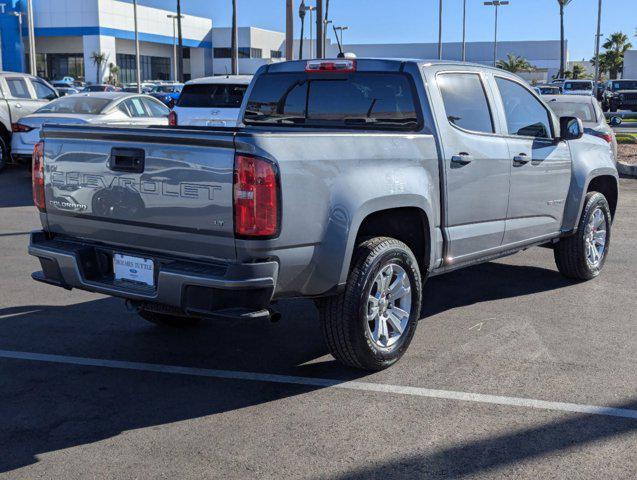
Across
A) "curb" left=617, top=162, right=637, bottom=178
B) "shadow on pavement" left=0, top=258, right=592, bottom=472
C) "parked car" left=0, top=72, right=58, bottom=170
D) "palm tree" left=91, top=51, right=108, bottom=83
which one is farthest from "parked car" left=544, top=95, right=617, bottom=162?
"palm tree" left=91, top=51, right=108, bottom=83

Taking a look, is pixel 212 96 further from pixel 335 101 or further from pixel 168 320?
pixel 168 320

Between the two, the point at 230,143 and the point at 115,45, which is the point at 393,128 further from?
the point at 115,45

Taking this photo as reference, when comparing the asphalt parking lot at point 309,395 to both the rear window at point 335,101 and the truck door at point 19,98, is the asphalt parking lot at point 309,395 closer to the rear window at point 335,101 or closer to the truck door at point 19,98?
the rear window at point 335,101

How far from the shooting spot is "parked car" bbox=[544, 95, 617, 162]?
12.8 meters

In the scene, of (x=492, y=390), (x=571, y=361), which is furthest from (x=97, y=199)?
(x=571, y=361)

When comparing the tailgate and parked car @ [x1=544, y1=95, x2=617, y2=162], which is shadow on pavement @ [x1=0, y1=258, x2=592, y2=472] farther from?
parked car @ [x1=544, y1=95, x2=617, y2=162]

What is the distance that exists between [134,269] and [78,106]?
11363mm

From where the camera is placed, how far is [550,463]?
3.90 metres

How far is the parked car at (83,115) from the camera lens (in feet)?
47.6

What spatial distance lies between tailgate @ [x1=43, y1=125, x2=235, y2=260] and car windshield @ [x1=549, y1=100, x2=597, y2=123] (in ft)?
32.1

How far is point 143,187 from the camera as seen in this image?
454 cm

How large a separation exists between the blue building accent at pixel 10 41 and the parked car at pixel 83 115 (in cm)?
5558

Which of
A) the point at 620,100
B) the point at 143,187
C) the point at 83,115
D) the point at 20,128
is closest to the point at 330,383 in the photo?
the point at 143,187

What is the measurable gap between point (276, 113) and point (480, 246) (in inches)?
74.1
